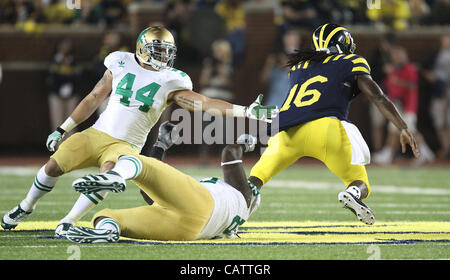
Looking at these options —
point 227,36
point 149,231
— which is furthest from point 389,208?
point 227,36

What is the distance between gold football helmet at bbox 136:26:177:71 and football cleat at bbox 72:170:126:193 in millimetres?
1498

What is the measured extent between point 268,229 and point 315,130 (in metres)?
0.85

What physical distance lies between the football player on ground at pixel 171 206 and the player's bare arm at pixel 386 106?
48.5 inches

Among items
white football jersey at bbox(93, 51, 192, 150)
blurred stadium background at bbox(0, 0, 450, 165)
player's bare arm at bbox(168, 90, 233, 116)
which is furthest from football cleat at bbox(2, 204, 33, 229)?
blurred stadium background at bbox(0, 0, 450, 165)

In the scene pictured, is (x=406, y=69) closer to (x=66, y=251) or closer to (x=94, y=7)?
(x=94, y=7)

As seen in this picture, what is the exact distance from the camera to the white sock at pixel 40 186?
6.39 meters

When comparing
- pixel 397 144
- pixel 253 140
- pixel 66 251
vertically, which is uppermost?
pixel 253 140

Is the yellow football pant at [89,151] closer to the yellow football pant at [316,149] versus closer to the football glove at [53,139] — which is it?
the football glove at [53,139]

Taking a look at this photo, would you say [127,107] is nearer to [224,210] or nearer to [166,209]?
[166,209]

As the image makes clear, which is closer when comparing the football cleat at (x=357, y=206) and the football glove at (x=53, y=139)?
the football cleat at (x=357, y=206)

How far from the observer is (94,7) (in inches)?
664

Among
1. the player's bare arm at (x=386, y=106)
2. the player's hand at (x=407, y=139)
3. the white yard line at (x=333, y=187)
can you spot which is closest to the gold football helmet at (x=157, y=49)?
the player's bare arm at (x=386, y=106)

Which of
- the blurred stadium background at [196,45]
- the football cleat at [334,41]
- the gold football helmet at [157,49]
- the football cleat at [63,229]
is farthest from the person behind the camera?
the blurred stadium background at [196,45]

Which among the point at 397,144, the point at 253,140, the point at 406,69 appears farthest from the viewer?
the point at 397,144
